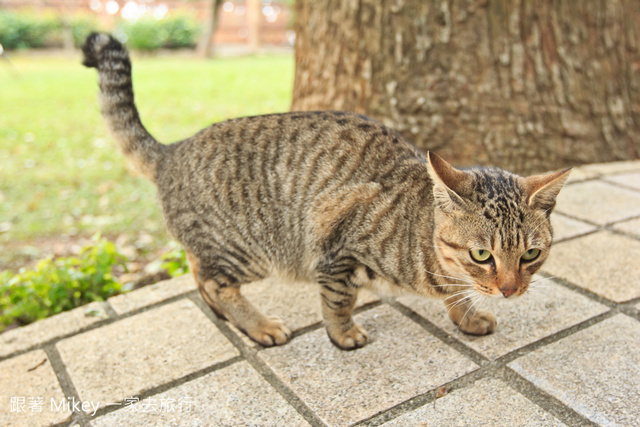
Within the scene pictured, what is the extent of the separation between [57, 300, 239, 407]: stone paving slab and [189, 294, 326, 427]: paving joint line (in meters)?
0.03

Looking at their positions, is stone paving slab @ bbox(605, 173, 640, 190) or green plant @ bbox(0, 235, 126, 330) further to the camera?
stone paving slab @ bbox(605, 173, 640, 190)

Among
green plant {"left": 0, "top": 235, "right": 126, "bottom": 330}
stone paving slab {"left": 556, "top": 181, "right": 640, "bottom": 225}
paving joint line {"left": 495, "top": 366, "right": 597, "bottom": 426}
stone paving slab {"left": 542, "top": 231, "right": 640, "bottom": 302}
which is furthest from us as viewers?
stone paving slab {"left": 556, "top": 181, "right": 640, "bottom": 225}

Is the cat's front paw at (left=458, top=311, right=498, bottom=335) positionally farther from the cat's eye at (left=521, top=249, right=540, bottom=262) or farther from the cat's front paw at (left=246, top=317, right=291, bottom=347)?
the cat's front paw at (left=246, top=317, right=291, bottom=347)

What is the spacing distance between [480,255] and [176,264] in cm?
198

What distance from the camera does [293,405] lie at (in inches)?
81.8

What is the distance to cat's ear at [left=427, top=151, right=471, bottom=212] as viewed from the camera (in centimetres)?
203

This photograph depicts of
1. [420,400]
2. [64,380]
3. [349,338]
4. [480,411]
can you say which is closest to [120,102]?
[64,380]

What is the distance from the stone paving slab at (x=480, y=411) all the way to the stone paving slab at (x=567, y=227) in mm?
1438

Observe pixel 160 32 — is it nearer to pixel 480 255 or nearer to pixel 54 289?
pixel 54 289

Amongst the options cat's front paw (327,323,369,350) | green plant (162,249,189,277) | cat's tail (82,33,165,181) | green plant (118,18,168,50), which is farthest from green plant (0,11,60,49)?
cat's front paw (327,323,369,350)

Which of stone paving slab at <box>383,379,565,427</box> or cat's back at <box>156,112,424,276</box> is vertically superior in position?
cat's back at <box>156,112,424,276</box>

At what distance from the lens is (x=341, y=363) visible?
7.58 feet

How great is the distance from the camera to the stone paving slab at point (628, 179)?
3934 millimetres

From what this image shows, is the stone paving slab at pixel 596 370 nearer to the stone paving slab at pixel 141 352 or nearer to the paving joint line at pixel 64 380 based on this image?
the stone paving slab at pixel 141 352
